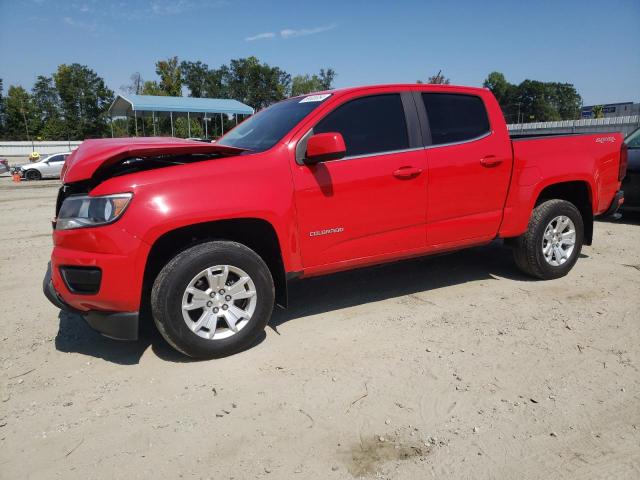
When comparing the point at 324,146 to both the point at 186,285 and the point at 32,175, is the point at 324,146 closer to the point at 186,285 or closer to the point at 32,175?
the point at 186,285

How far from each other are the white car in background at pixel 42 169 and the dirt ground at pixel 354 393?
22548mm

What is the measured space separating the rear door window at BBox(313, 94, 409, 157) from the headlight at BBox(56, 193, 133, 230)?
1.53 m

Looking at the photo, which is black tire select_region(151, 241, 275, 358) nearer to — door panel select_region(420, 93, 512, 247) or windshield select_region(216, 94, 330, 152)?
windshield select_region(216, 94, 330, 152)

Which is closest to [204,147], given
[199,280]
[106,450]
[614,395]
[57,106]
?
[199,280]

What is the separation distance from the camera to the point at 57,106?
6856cm

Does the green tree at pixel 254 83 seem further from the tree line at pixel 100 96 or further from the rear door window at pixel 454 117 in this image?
the rear door window at pixel 454 117

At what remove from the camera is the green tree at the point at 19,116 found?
2426 inches

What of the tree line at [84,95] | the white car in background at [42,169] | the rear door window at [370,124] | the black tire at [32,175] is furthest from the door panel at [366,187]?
the tree line at [84,95]

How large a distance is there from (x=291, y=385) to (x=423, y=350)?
3.38 ft

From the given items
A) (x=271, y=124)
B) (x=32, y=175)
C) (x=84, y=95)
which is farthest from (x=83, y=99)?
(x=271, y=124)

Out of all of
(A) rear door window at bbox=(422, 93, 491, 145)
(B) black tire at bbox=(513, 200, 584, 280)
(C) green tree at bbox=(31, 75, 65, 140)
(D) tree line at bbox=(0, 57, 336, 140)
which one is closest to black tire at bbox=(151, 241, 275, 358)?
(A) rear door window at bbox=(422, 93, 491, 145)

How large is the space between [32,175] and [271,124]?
80.7 feet

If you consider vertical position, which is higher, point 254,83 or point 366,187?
A: point 254,83

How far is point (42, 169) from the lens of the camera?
79.3 feet
